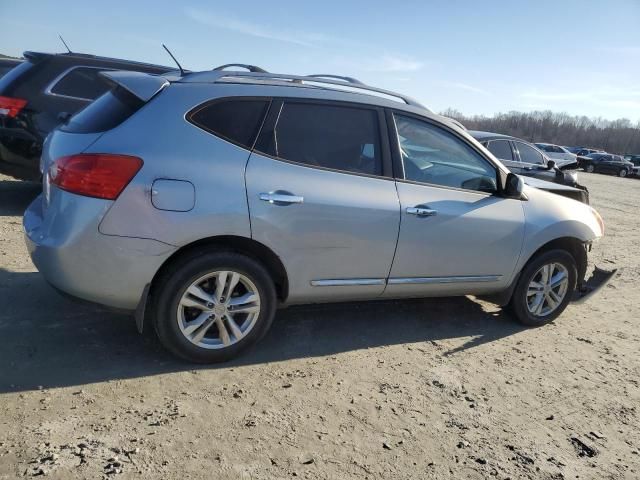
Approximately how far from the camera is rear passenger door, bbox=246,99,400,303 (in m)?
3.31

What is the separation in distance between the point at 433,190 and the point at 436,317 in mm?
1314

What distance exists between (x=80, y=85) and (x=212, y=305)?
4.75 m

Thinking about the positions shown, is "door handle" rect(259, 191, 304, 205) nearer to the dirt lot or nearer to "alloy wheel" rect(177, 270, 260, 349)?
"alloy wheel" rect(177, 270, 260, 349)

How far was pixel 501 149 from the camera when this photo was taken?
11.4m

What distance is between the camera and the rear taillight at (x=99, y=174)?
2.95m

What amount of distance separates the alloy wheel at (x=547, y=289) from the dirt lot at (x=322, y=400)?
237mm

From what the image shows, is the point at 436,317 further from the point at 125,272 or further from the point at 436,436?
the point at 125,272

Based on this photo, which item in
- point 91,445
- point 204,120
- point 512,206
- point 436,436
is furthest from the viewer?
point 512,206

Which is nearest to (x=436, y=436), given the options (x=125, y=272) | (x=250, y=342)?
(x=250, y=342)

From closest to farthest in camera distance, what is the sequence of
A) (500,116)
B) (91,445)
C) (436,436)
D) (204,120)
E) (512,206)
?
(91,445), (436,436), (204,120), (512,206), (500,116)

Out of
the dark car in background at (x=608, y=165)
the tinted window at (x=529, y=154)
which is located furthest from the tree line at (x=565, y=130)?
the tinted window at (x=529, y=154)

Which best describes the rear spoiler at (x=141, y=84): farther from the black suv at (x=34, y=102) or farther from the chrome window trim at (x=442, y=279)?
the black suv at (x=34, y=102)

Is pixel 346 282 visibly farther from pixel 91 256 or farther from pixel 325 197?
pixel 91 256

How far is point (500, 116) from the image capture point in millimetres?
121188
